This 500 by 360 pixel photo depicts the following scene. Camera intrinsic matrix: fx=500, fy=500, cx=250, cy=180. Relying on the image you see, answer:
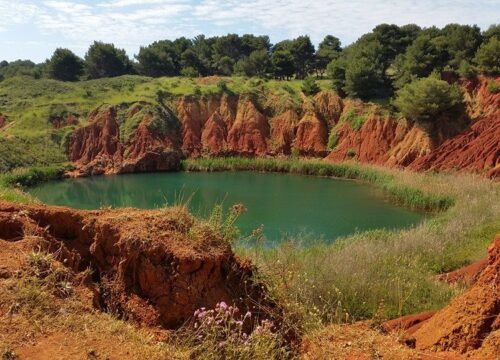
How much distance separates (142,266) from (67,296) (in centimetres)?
113

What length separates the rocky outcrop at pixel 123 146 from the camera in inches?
1708

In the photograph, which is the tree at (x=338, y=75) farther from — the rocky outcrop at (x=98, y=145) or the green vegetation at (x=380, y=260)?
the green vegetation at (x=380, y=260)

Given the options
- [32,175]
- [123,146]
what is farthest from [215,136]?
[32,175]

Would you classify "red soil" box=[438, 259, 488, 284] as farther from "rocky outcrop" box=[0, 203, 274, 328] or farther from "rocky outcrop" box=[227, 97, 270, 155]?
"rocky outcrop" box=[227, 97, 270, 155]

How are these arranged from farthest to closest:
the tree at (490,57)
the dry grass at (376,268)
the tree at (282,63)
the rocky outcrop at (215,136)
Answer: the tree at (282,63) < the rocky outcrop at (215,136) < the tree at (490,57) < the dry grass at (376,268)

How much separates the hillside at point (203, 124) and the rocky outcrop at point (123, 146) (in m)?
0.09

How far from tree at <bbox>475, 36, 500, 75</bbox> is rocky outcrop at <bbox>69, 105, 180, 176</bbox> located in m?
25.9

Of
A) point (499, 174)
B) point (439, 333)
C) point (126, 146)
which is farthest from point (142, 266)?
point (126, 146)

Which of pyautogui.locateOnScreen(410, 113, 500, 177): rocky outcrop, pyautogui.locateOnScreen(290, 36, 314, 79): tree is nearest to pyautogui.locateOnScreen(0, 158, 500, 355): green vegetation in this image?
pyautogui.locateOnScreen(410, 113, 500, 177): rocky outcrop

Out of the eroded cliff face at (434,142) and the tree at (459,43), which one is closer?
the eroded cliff face at (434,142)

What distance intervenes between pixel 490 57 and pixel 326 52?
98.6ft

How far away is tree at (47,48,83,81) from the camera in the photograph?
6812 centimetres

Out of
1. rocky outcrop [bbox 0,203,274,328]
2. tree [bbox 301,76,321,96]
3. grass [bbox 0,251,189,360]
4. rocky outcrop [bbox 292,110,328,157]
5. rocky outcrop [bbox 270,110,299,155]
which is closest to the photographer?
grass [bbox 0,251,189,360]

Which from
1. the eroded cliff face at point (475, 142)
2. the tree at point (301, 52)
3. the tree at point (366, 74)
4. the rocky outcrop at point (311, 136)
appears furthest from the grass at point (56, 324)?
the tree at point (301, 52)
